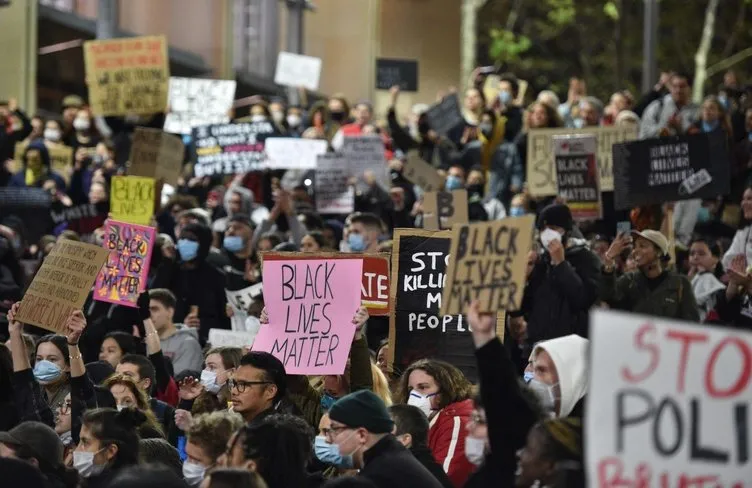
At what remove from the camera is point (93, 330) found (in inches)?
488

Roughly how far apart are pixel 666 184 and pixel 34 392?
624cm

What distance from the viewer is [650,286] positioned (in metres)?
11.7

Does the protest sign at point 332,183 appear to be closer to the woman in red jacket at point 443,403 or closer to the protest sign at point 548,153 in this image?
the protest sign at point 548,153

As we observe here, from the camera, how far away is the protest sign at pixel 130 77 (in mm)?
18250

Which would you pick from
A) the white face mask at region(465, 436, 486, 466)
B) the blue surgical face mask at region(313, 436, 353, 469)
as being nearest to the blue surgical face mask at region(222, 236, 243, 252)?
the blue surgical face mask at region(313, 436, 353, 469)

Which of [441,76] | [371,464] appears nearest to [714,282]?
[371,464]

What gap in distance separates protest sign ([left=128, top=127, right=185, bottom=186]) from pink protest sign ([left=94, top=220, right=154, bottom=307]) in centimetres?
409

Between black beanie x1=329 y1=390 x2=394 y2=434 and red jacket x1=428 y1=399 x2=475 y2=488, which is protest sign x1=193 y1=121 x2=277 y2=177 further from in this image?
black beanie x1=329 y1=390 x2=394 y2=434

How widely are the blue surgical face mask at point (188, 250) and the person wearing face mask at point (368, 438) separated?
21.0 feet

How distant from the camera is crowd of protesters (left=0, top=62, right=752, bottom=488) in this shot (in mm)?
7098

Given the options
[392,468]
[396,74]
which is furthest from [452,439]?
[396,74]

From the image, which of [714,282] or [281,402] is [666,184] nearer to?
[714,282]

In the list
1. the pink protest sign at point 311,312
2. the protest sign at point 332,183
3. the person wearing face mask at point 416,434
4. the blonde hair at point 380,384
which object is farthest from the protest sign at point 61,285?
the protest sign at point 332,183

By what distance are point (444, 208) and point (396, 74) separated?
8646mm
